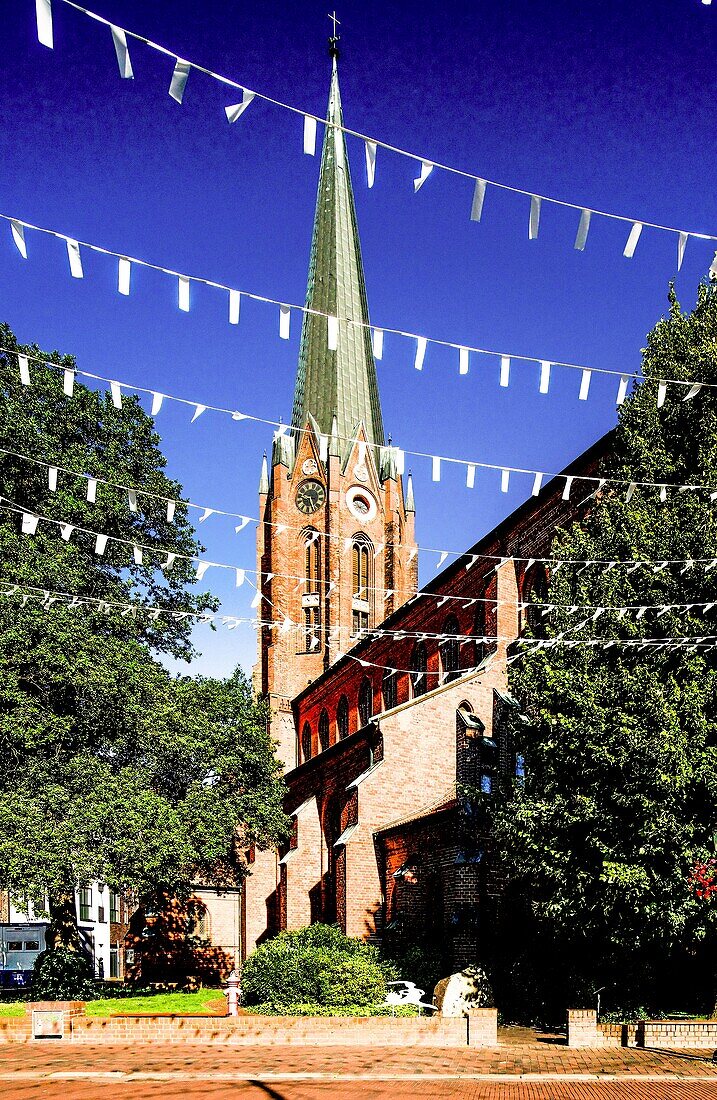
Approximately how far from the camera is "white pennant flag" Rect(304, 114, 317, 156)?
8102 mm

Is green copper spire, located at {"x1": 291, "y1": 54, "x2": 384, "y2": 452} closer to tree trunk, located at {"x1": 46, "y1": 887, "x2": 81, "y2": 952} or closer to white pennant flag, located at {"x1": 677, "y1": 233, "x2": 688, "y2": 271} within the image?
Answer: tree trunk, located at {"x1": 46, "y1": 887, "x2": 81, "y2": 952}

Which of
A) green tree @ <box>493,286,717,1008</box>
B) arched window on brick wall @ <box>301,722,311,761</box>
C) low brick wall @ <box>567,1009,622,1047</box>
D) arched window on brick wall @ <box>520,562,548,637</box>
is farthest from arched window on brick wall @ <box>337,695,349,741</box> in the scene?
low brick wall @ <box>567,1009,622,1047</box>

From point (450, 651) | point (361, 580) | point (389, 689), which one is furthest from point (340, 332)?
point (450, 651)

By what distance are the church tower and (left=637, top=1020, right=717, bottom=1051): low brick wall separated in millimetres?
32001

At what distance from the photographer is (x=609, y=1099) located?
12406mm

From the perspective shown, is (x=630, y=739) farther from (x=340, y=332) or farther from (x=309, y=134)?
(x=340, y=332)

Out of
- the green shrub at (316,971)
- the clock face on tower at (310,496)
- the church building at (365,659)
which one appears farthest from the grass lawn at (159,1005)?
the clock face on tower at (310,496)

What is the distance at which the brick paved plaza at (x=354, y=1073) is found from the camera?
13172 mm

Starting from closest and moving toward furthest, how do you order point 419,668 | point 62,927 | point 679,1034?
1. point 679,1034
2. point 62,927
3. point 419,668

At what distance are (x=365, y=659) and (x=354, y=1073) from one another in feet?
88.0

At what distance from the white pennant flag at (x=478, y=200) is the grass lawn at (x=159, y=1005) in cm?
1674

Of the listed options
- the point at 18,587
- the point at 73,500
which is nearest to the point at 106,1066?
the point at 18,587

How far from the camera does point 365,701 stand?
42.3 m

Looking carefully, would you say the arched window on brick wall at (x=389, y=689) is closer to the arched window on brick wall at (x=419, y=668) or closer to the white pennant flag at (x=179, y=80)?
the arched window on brick wall at (x=419, y=668)
